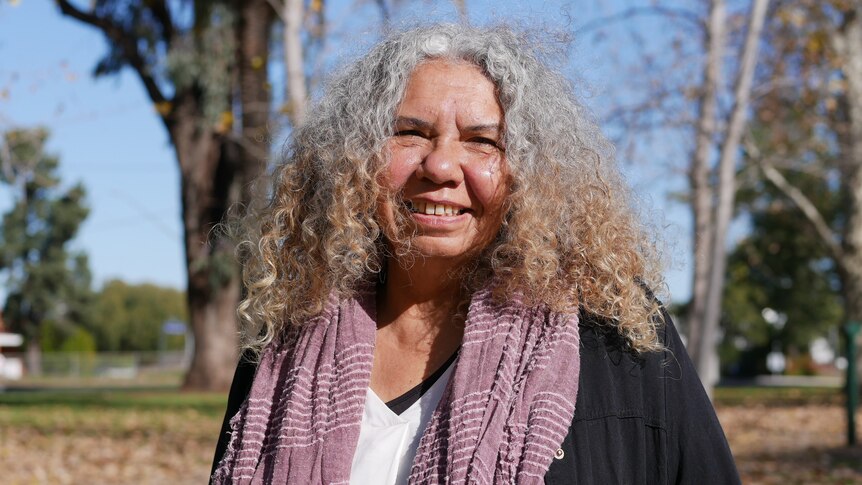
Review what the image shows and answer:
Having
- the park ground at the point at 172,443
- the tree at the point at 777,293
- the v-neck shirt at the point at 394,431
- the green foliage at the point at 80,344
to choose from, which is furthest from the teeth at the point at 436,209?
the green foliage at the point at 80,344

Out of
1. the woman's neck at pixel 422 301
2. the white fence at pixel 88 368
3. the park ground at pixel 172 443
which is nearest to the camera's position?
the woman's neck at pixel 422 301

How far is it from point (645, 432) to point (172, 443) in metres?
9.71

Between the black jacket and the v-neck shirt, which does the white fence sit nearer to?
the v-neck shirt

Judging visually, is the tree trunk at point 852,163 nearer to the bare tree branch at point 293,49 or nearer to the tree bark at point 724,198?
the tree bark at point 724,198

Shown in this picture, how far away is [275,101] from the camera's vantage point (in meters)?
10.9

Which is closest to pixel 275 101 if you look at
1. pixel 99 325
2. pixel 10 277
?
pixel 10 277

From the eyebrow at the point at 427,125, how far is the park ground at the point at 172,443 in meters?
6.66

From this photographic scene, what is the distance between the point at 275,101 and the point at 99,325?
223 ft

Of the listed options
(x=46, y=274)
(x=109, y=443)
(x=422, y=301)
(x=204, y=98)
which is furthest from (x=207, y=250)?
(x=46, y=274)

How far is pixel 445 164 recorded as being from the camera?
2.20 metres

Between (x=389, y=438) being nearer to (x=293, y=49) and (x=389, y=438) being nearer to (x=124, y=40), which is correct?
(x=293, y=49)

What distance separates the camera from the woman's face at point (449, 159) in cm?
224

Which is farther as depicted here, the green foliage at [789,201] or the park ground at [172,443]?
the green foliage at [789,201]

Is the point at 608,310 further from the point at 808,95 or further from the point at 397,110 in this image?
the point at 808,95
